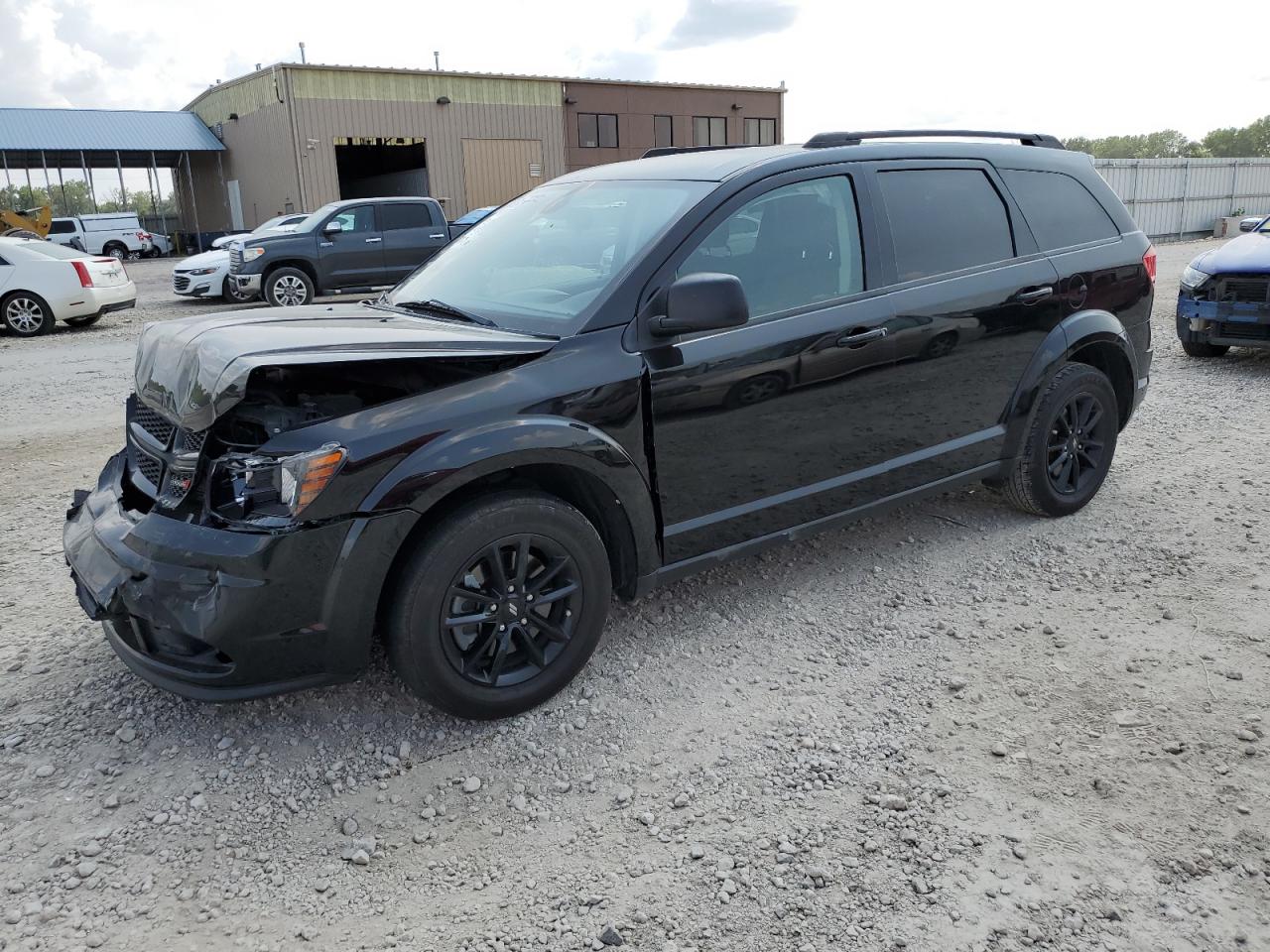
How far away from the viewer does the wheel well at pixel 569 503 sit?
2.98 m

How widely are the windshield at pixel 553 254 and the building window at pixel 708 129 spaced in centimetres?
3808

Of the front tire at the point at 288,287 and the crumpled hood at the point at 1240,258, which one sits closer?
the crumpled hood at the point at 1240,258

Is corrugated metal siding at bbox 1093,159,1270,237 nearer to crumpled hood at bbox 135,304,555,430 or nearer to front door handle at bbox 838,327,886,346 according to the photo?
front door handle at bbox 838,327,886,346

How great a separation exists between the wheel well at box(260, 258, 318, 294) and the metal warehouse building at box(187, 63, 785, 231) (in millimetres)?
15023

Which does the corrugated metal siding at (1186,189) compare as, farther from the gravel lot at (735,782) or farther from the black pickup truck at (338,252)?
the gravel lot at (735,782)

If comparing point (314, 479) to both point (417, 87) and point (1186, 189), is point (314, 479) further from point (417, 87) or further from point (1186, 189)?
point (417, 87)

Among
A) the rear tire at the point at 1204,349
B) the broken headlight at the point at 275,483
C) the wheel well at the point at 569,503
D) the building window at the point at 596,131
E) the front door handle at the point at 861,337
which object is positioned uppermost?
the building window at the point at 596,131

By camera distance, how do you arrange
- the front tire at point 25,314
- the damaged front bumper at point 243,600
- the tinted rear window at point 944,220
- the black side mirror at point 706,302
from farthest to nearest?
the front tire at point 25,314 → the tinted rear window at point 944,220 → the black side mirror at point 706,302 → the damaged front bumper at point 243,600

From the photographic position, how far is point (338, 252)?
15.4 m

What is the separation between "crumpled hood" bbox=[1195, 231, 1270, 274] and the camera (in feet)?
26.9

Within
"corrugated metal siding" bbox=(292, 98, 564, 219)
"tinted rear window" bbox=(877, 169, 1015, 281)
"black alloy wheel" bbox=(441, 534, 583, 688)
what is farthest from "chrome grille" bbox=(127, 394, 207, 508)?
"corrugated metal siding" bbox=(292, 98, 564, 219)

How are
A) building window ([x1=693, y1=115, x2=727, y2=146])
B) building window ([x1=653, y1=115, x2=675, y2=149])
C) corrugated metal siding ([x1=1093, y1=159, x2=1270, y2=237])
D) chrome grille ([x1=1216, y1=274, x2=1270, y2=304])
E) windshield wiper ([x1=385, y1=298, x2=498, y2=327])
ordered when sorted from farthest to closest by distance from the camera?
building window ([x1=693, y1=115, x2=727, y2=146]) → building window ([x1=653, y1=115, x2=675, y2=149]) → corrugated metal siding ([x1=1093, y1=159, x2=1270, y2=237]) → chrome grille ([x1=1216, y1=274, x2=1270, y2=304]) → windshield wiper ([x1=385, y1=298, x2=498, y2=327])

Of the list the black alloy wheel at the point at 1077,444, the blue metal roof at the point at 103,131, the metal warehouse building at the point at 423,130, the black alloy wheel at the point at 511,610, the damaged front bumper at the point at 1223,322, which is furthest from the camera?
the blue metal roof at the point at 103,131

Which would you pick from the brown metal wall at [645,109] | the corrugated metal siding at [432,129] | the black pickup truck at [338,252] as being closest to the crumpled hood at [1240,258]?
the black pickup truck at [338,252]
